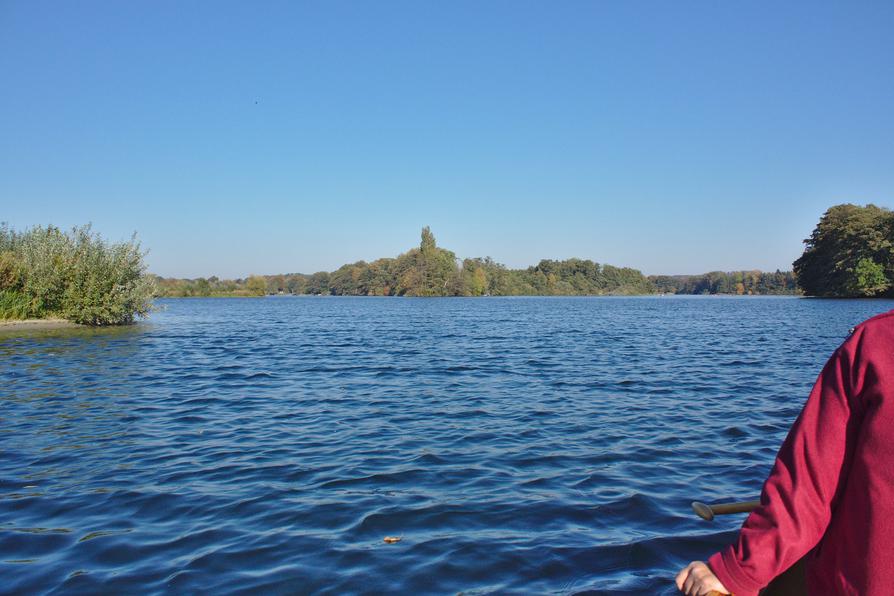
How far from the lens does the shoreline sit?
33.3 meters

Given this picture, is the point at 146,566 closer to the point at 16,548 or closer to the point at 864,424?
the point at 16,548

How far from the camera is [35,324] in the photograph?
34.9m

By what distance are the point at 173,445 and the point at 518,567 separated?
24.1 feet

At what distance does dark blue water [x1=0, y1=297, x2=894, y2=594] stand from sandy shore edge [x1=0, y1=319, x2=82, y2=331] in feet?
51.8

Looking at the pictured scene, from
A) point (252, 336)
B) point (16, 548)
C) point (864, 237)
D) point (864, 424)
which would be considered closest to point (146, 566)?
point (16, 548)

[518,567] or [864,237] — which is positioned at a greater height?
[864,237]

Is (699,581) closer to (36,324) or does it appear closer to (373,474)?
(373,474)

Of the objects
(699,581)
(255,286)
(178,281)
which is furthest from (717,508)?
(178,281)

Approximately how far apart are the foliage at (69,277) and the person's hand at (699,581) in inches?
1512

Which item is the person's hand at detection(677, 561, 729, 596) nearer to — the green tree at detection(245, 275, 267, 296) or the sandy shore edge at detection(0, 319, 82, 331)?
the sandy shore edge at detection(0, 319, 82, 331)

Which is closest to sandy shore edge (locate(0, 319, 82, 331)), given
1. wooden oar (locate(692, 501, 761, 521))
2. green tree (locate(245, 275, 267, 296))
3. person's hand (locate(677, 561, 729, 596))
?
wooden oar (locate(692, 501, 761, 521))

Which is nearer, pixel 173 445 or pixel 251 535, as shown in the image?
pixel 251 535

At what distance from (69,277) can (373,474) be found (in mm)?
33663

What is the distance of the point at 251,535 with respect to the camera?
6.59 meters
